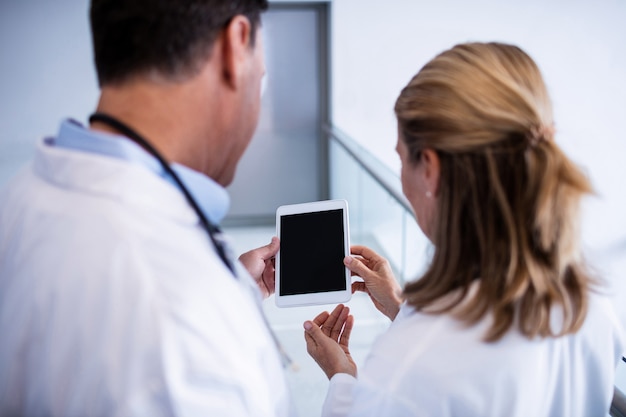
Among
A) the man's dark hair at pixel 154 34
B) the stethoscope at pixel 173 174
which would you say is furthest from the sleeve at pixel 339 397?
the man's dark hair at pixel 154 34

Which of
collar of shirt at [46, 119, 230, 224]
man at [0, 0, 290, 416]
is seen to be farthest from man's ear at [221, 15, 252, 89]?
collar of shirt at [46, 119, 230, 224]

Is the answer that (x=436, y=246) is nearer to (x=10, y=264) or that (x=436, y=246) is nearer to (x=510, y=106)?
(x=510, y=106)

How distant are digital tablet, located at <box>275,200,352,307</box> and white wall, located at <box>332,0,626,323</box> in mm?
2828

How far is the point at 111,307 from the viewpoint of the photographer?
1.84ft

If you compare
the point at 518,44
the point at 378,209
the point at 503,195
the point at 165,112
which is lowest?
the point at 378,209

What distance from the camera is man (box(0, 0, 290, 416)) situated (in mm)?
563

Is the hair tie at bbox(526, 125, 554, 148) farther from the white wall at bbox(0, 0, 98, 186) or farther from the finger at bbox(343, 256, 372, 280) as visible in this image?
the white wall at bbox(0, 0, 98, 186)

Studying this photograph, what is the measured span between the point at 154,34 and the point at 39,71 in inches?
154

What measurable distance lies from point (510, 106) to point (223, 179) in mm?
425

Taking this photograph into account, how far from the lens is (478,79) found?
0.73 meters

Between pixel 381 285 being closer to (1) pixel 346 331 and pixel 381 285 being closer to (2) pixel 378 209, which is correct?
(1) pixel 346 331

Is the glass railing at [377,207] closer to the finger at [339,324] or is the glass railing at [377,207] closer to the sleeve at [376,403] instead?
the finger at [339,324]

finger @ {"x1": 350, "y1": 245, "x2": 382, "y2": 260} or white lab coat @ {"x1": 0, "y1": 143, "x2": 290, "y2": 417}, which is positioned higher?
white lab coat @ {"x1": 0, "y1": 143, "x2": 290, "y2": 417}

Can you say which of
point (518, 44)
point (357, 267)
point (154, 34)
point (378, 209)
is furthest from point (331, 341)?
point (518, 44)
